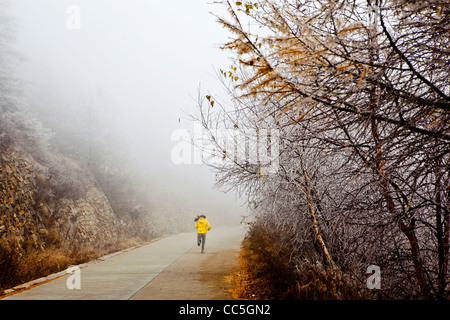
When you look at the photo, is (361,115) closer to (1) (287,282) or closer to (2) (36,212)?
(1) (287,282)

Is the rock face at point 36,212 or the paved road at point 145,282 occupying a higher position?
the rock face at point 36,212

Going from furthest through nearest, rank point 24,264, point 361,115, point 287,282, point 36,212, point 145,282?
point 36,212 → point 24,264 → point 145,282 → point 287,282 → point 361,115

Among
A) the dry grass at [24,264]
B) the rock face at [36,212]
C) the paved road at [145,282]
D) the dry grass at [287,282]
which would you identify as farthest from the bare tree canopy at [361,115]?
the rock face at [36,212]

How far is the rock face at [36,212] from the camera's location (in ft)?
35.0

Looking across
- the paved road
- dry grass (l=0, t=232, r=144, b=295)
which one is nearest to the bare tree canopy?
the paved road

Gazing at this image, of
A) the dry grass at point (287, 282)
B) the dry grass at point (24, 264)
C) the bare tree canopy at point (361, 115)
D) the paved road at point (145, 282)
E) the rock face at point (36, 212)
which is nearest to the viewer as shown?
the bare tree canopy at point (361, 115)

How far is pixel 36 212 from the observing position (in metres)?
12.5

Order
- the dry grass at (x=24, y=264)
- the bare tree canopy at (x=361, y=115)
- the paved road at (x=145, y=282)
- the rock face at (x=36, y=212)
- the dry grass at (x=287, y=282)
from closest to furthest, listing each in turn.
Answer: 1. the bare tree canopy at (x=361, y=115)
2. the dry grass at (x=287, y=282)
3. the paved road at (x=145, y=282)
4. the dry grass at (x=24, y=264)
5. the rock face at (x=36, y=212)

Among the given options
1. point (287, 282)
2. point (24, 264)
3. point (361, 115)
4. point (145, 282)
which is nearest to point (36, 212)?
point (24, 264)

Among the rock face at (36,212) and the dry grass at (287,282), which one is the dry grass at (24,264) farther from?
the dry grass at (287,282)

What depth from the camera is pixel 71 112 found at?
33938mm

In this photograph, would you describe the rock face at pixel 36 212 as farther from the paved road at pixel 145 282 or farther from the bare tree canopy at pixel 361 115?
the bare tree canopy at pixel 361 115

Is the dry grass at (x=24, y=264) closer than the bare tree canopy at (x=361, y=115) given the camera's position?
No

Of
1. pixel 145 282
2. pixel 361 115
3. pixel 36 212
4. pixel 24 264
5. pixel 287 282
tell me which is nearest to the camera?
pixel 361 115
